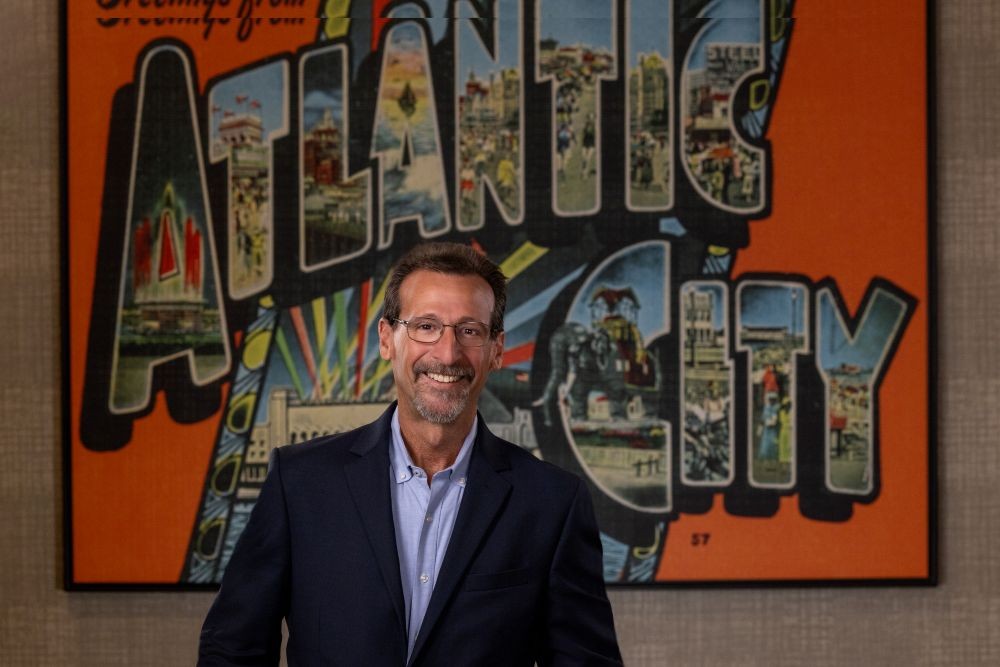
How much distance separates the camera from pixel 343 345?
8.05 feet

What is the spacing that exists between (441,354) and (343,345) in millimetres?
1029

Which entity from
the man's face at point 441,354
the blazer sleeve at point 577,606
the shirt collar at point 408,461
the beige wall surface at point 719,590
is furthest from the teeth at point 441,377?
the beige wall surface at point 719,590

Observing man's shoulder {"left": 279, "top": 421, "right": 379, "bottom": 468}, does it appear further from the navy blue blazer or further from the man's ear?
the man's ear

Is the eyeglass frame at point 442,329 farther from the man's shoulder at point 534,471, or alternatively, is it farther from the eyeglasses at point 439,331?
the man's shoulder at point 534,471

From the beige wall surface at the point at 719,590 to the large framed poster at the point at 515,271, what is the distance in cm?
7

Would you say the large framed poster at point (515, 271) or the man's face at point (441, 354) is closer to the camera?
the man's face at point (441, 354)

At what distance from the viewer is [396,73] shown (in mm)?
2451

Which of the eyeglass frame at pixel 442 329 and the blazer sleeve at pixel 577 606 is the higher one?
the eyeglass frame at pixel 442 329

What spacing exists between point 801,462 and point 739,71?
0.91m

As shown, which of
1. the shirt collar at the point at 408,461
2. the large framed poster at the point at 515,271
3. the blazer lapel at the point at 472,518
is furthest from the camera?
the large framed poster at the point at 515,271

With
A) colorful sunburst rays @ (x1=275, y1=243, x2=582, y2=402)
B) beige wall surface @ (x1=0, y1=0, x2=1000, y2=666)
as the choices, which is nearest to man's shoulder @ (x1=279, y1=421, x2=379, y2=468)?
colorful sunburst rays @ (x1=275, y1=243, x2=582, y2=402)

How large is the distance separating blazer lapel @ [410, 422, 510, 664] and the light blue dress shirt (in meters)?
0.02

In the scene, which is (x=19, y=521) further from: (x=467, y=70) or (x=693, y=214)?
(x=693, y=214)

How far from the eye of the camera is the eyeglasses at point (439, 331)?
147cm
